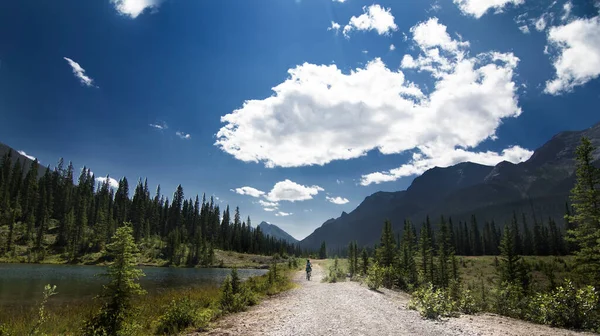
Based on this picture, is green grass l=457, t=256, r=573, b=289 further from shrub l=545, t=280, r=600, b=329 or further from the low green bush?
shrub l=545, t=280, r=600, b=329

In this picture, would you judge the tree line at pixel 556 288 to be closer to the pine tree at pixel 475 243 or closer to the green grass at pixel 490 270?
the green grass at pixel 490 270

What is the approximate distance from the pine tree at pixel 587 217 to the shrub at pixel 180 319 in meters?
25.3

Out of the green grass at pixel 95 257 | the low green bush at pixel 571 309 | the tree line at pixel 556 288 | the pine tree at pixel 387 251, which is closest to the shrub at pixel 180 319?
the tree line at pixel 556 288

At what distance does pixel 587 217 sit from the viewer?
2269 cm

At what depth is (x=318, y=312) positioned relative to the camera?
1655cm

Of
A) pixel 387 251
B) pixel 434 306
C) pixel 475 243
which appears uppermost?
pixel 387 251

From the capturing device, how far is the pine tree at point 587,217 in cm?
2208

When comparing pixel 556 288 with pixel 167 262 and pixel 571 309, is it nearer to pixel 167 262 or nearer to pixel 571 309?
pixel 571 309

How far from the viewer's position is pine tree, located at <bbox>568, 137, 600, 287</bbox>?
22.1m

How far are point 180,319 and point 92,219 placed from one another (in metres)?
129

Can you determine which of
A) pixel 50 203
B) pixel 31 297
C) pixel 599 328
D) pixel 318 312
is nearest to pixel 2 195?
pixel 50 203

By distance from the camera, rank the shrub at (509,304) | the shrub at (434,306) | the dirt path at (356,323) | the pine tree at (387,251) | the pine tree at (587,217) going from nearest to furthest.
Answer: the dirt path at (356,323), the shrub at (434,306), the shrub at (509,304), the pine tree at (587,217), the pine tree at (387,251)

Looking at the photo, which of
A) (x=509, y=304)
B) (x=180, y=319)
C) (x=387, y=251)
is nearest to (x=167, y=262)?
(x=387, y=251)

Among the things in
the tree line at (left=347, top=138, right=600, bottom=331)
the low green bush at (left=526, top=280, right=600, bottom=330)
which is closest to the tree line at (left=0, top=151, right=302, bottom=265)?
the tree line at (left=347, top=138, right=600, bottom=331)
